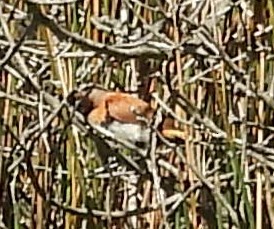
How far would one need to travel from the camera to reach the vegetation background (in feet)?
4.12

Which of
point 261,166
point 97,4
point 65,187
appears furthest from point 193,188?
point 97,4

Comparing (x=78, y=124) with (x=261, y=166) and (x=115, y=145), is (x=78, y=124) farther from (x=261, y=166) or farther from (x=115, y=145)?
(x=261, y=166)

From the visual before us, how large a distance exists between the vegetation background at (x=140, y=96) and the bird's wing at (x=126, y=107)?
2 centimetres

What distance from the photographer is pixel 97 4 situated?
1.49 meters

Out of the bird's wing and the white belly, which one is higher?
the bird's wing

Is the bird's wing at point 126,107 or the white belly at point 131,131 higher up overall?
the bird's wing at point 126,107

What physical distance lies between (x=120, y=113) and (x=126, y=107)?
0.31 feet

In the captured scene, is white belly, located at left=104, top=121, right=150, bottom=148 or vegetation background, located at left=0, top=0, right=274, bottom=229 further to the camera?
white belly, located at left=104, top=121, right=150, bottom=148

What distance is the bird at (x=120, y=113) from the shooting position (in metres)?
1.41

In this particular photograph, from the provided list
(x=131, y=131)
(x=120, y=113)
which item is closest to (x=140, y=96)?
(x=131, y=131)

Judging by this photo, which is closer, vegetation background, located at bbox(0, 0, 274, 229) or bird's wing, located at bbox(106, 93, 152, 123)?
vegetation background, located at bbox(0, 0, 274, 229)

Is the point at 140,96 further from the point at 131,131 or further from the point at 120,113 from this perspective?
the point at 120,113

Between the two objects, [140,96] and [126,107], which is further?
[126,107]

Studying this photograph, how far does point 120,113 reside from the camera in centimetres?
166
